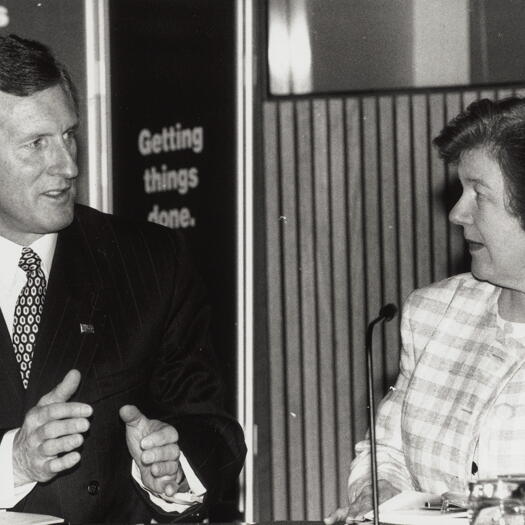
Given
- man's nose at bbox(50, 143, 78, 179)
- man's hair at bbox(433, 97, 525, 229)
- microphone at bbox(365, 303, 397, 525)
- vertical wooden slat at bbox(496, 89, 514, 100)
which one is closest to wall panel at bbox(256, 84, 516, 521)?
vertical wooden slat at bbox(496, 89, 514, 100)

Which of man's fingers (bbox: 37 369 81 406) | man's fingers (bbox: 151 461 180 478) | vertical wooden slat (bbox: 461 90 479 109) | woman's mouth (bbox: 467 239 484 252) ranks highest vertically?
vertical wooden slat (bbox: 461 90 479 109)

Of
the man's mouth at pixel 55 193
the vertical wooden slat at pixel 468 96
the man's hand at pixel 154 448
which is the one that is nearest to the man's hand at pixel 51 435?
the man's hand at pixel 154 448

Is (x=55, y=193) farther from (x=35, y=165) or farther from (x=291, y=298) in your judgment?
(x=291, y=298)

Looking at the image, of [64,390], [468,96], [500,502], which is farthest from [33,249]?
[468,96]

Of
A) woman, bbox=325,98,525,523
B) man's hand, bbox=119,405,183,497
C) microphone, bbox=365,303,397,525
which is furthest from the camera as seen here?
woman, bbox=325,98,525,523

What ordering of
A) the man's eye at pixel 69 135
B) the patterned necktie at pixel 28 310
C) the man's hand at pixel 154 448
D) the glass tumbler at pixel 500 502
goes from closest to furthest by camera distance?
the glass tumbler at pixel 500 502 → the man's hand at pixel 154 448 → the patterned necktie at pixel 28 310 → the man's eye at pixel 69 135

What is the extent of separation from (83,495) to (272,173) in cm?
314

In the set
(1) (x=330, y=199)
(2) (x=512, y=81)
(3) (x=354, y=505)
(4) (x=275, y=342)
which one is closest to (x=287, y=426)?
(4) (x=275, y=342)

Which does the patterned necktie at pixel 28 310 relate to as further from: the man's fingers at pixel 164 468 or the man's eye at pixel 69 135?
the man's fingers at pixel 164 468

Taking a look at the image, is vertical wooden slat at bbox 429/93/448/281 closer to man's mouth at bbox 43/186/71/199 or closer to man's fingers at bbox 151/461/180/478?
man's mouth at bbox 43/186/71/199

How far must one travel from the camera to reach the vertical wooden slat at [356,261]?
5.59 m

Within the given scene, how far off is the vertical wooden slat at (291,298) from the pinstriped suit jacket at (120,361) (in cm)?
259

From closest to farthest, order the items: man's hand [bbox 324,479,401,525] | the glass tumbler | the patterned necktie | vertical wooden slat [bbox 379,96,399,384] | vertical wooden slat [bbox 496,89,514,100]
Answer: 1. the glass tumbler
2. man's hand [bbox 324,479,401,525]
3. the patterned necktie
4. vertical wooden slat [bbox 496,89,514,100]
5. vertical wooden slat [bbox 379,96,399,384]

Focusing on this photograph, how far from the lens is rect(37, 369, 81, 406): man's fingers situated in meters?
2.55
